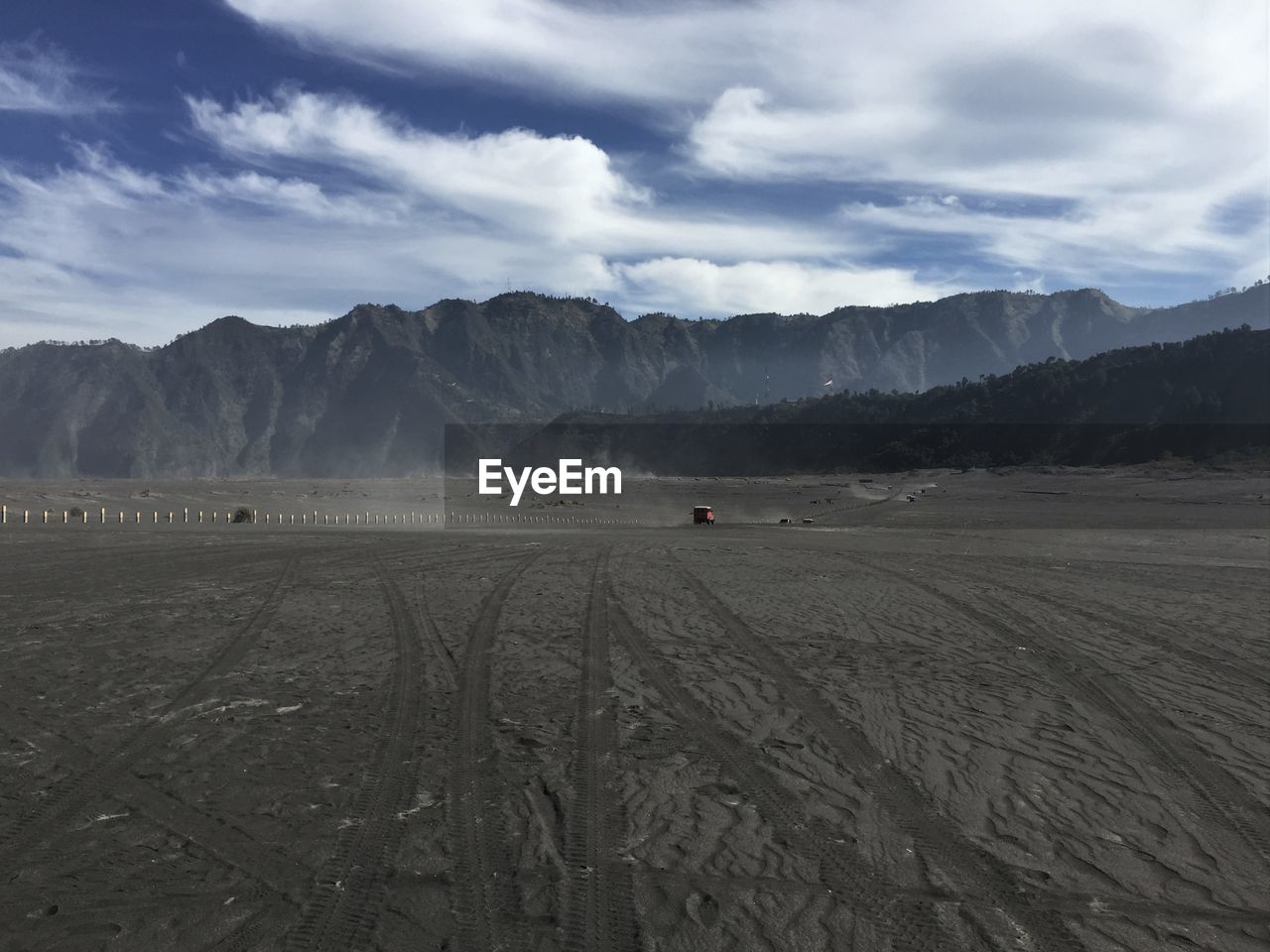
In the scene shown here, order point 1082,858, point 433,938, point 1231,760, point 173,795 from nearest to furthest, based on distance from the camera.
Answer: point 433,938, point 1082,858, point 173,795, point 1231,760

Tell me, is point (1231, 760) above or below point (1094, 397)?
below

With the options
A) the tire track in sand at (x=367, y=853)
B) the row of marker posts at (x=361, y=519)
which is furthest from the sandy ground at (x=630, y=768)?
the row of marker posts at (x=361, y=519)

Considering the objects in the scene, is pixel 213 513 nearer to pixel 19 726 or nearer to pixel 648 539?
pixel 648 539

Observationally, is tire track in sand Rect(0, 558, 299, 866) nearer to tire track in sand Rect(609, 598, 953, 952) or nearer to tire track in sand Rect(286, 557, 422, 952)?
tire track in sand Rect(286, 557, 422, 952)

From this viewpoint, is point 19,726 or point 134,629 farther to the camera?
point 134,629

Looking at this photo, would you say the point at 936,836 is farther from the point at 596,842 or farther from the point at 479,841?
the point at 479,841

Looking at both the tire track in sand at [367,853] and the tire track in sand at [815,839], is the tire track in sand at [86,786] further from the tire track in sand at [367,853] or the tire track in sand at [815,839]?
the tire track in sand at [815,839]

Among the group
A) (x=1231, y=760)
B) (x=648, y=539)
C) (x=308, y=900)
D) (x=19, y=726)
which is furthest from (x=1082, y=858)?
(x=648, y=539)
